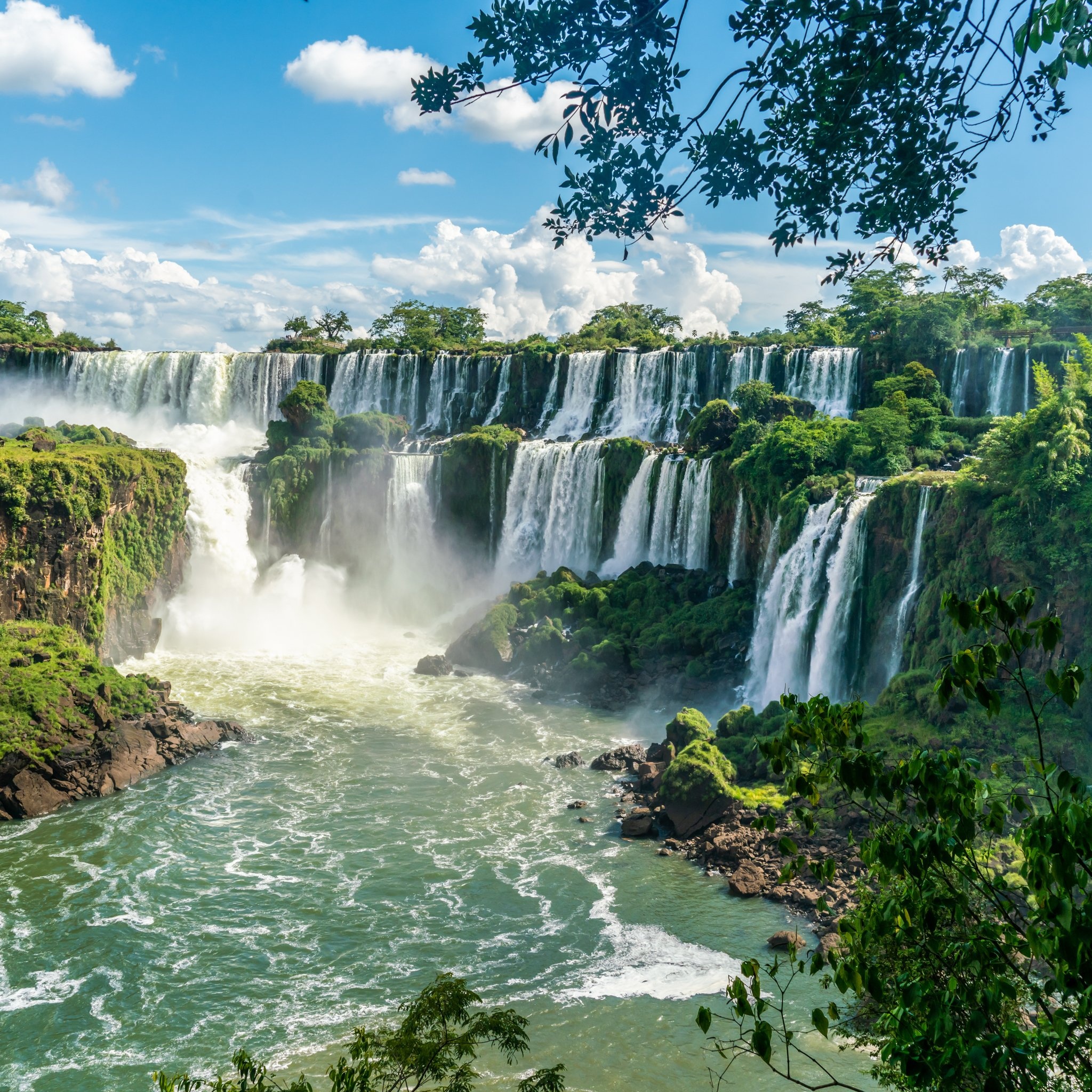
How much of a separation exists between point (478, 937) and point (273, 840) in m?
5.27

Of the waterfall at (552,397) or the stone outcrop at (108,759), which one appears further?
the waterfall at (552,397)

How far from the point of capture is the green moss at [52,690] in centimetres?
1903

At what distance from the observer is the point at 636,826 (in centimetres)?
1783

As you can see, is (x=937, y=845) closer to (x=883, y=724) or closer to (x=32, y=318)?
(x=883, y=724)

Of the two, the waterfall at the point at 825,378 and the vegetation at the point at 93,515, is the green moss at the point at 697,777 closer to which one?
the vegetation at the point at 93,515

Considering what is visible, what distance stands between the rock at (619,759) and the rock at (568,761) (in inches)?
14.3

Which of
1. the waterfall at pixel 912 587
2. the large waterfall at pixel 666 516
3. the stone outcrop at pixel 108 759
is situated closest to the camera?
the stone outcrop at pixel 108 759

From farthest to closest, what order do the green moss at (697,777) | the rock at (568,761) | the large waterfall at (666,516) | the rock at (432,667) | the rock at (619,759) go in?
1. the large waterfall at (666,516)
2. the rock at (432,667)
3. the rock at (568,761)
4. the rock at (619,759)
5. the green moss at (697,777)

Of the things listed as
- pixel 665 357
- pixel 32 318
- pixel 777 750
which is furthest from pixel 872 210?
pixel 32 318

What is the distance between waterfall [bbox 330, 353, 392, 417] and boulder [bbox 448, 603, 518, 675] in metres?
17.3

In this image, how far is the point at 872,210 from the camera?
5715 millimetres

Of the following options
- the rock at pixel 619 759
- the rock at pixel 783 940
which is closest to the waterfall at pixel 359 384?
the rock at pixel 619 759

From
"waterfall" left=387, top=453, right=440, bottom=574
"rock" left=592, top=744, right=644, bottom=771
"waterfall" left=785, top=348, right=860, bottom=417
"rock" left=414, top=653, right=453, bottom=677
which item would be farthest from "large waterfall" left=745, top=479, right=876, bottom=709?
"waterfall" left=387, top=453, right=440, bottom=574

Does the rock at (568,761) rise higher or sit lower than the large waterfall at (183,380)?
lower
